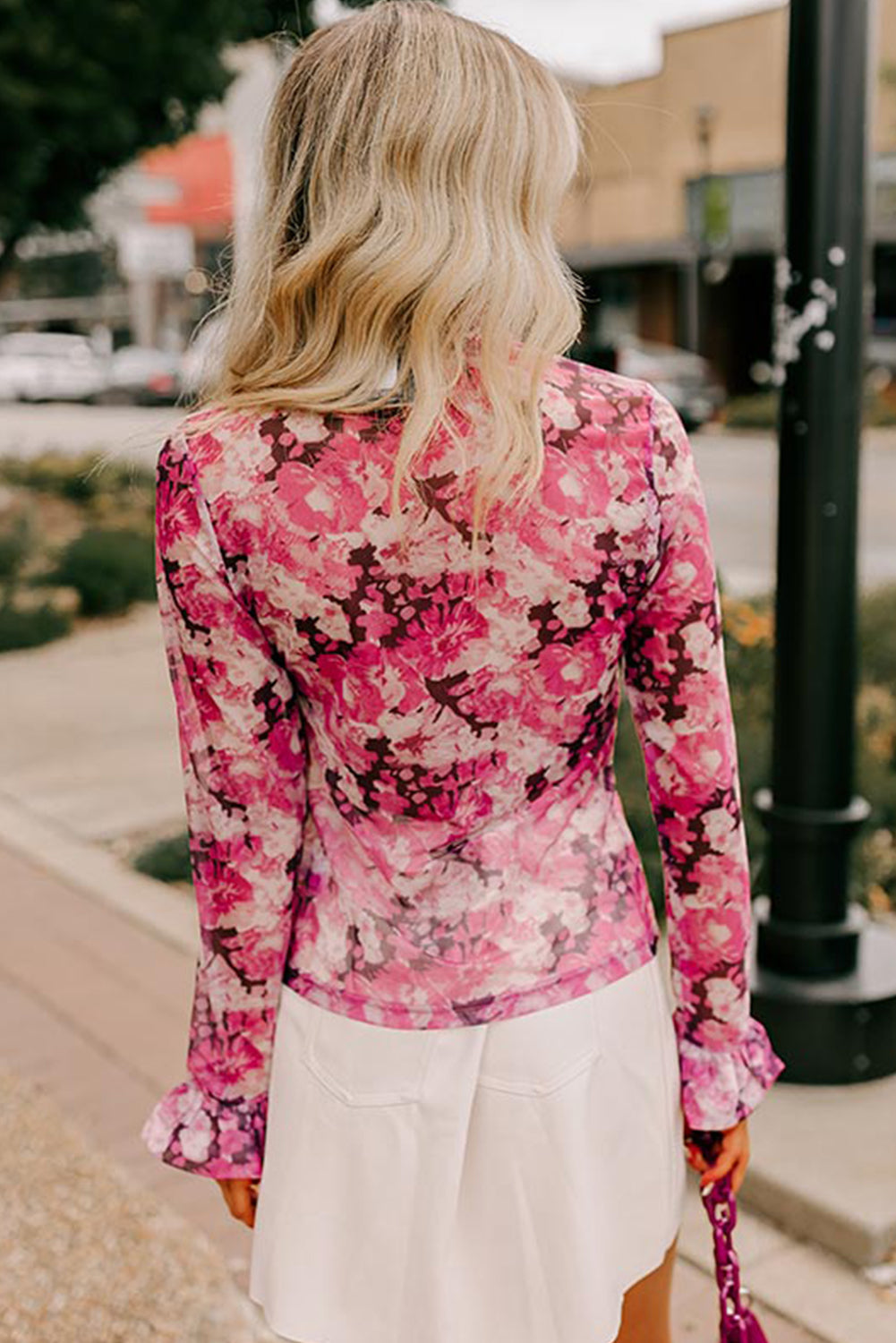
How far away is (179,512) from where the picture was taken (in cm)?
150

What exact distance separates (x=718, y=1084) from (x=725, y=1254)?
0.68 feet

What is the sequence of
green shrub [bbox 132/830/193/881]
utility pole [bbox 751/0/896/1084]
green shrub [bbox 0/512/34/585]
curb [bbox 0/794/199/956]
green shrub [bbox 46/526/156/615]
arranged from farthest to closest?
green shrub [bbox 0/512/34/585] → green shrub [bbox 46/526/156/615] → green shrub [bbox 132/830/193/881] → curb [bbox 0/794/199/956] → utility pole [bbox 751/0/896/1084]

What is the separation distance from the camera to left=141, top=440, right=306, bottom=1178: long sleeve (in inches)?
59.6

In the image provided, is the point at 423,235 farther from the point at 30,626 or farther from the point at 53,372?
the point at 53,372

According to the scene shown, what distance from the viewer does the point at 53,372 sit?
1473 inches

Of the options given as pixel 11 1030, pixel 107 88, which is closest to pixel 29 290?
pixel 107 88

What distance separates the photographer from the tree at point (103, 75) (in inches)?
433

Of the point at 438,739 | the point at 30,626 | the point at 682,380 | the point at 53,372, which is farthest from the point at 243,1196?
the point at 53,372

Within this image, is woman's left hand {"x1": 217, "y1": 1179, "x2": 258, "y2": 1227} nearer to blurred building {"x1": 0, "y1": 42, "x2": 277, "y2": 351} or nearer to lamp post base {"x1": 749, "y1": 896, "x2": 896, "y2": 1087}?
blurred building {"x1": 0, "y1": 42, "x2": 277, "y2": 351}

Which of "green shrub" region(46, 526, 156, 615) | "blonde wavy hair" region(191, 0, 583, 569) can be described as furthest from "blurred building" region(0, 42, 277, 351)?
"green shrub" region(46, 526, 156, 615)

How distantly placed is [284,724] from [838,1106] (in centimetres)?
218

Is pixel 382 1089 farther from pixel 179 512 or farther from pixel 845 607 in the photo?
pixel 845 607

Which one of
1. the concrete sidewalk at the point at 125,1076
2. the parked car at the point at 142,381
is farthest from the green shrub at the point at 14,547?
the parked car at the point at 142,381

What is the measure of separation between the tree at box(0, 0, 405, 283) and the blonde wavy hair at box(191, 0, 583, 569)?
31.0 feet
